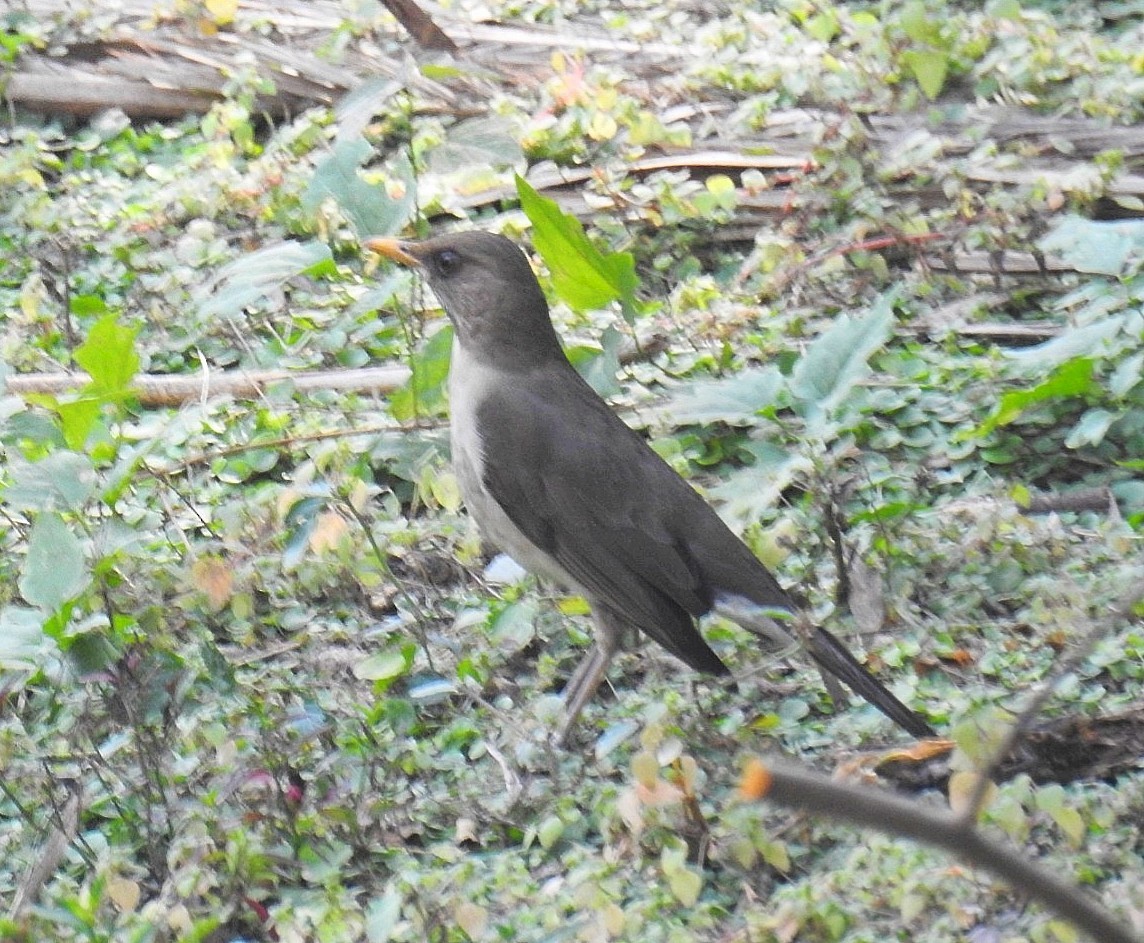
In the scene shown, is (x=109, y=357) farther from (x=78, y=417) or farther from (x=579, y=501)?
(x=579, y=501)

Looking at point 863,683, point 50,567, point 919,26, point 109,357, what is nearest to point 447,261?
point 109,357

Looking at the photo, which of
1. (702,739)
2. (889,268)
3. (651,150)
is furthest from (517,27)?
(702,739)

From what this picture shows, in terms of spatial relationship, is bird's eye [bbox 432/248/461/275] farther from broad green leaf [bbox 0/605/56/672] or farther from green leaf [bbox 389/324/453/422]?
broad green leaf [bbox 0/605/56/672]

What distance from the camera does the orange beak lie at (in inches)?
243

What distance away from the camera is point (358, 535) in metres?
6.22

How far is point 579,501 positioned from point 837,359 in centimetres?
100

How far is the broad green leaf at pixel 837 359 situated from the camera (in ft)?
Answer: 18.9

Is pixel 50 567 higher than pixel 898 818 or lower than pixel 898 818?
lower

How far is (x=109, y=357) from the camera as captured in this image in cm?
570

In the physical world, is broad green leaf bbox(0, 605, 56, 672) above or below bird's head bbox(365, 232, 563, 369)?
below

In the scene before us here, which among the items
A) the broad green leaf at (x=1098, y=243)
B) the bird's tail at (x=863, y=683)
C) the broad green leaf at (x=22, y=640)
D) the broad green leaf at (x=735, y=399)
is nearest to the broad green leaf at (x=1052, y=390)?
the broad green leaf at (x=1098, y=243)

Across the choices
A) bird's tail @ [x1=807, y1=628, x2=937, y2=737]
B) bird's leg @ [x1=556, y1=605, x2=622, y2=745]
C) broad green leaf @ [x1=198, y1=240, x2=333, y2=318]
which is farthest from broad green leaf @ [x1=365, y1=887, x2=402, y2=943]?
broad green leaf @ [x1=198, y1=240, x2=333, y2=318]

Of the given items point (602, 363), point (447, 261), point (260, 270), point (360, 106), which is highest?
point (360, 106)

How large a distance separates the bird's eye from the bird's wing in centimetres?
56
